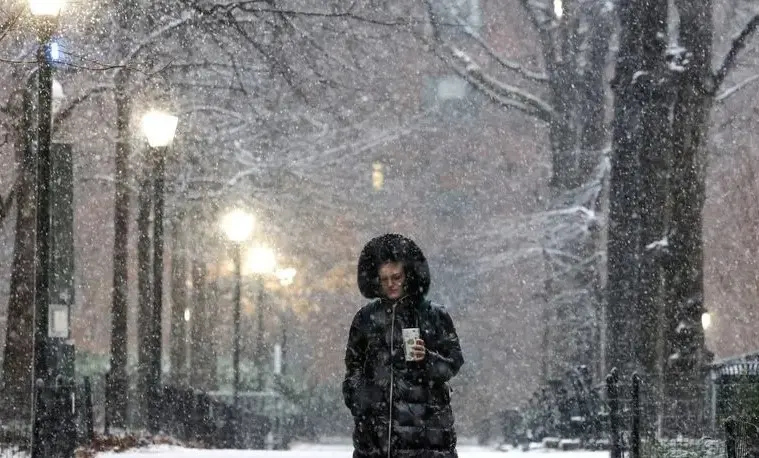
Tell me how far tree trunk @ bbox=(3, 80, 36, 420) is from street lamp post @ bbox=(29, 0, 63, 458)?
7.11 metres

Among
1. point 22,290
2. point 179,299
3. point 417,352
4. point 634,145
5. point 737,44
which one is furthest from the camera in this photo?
point 179,299

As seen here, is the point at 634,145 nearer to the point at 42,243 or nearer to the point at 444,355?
the point at 42,243

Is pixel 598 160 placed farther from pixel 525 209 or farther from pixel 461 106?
pixel 461 106

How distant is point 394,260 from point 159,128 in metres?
13.2

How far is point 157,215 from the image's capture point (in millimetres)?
22328

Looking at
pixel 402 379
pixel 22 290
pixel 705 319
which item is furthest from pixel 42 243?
pixel 705 319

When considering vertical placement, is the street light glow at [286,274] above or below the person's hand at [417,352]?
above

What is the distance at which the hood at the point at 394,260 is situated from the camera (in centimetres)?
782

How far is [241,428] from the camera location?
26.2 meters

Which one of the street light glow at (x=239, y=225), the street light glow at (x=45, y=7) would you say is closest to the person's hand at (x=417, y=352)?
the street light glow at (x=45, y=7)

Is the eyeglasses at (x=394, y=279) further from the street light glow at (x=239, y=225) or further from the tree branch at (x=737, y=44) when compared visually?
the street light glow at (x=239, y=225)

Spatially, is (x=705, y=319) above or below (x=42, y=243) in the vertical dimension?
below

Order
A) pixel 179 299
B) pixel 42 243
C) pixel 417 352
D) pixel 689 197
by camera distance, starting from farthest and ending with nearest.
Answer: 1. pixel 179 299
2. pixel 689 197
3. pixel 42 243
4. pixel 417 352

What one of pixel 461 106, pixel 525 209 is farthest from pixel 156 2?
pixel 461 106
